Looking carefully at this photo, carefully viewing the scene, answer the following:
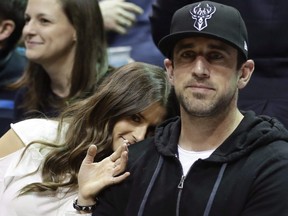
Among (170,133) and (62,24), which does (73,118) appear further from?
(62,24)

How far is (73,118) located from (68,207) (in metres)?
0.42

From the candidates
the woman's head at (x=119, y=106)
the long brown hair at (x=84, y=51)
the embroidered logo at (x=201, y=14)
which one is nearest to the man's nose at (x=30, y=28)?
the long brown hair at (x=84, y=51)

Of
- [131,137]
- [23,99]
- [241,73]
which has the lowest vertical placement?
[23,99]

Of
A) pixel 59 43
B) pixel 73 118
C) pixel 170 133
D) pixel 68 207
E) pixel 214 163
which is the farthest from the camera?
pixel 59 43

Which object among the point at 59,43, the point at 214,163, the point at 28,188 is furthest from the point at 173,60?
the point at 59,43

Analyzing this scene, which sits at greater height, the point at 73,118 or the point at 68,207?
the point at 73,118

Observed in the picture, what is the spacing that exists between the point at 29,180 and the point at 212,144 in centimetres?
90

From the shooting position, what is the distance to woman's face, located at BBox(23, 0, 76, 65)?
13.6 feet

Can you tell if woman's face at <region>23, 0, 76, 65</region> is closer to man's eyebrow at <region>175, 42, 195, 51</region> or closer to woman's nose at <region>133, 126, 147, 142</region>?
woman's nose at <region>133, 126, 147, 142</region>

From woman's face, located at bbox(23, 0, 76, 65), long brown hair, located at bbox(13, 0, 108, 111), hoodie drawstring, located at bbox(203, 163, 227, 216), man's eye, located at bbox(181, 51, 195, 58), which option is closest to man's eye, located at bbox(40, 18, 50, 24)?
woman's face, located at bbox(23, 0, 76, 65)

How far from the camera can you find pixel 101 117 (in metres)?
3.27

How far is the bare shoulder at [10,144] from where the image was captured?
3.44m

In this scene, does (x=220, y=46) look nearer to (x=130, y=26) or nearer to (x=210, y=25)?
(x=210, y=25)

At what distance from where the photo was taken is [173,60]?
2791 mm
